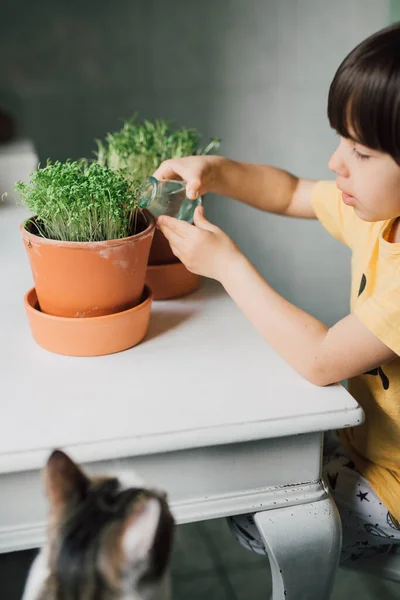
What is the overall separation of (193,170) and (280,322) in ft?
1.08

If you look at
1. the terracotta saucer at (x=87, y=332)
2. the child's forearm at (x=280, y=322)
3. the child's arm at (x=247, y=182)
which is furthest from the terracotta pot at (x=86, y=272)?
the child's arm at (x=247, y=182)

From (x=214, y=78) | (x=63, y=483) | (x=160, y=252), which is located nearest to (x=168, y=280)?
(x=160, y=252)

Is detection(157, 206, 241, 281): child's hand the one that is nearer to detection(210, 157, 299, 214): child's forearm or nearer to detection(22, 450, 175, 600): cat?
detection(210, 157, 299, 214): child's forearm

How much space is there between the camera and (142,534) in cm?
33

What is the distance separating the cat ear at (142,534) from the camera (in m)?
0.33

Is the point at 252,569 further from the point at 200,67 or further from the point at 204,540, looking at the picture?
the point at 200,67

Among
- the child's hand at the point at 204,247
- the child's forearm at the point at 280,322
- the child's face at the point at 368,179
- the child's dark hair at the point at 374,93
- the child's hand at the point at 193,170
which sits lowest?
the child's forearm at the point at 280,322

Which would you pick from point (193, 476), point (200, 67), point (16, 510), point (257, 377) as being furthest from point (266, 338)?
point (200, 67)

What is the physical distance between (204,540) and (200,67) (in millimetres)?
1680

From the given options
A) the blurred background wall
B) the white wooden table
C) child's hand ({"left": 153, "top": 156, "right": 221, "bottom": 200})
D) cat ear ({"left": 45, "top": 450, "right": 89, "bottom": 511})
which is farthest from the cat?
the blurred background wall

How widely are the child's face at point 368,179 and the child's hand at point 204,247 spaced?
6.2 inches

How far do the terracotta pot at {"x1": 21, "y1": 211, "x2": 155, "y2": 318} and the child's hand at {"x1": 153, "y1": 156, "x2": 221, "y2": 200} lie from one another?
8.5 inches

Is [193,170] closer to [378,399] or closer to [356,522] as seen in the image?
[378,399]

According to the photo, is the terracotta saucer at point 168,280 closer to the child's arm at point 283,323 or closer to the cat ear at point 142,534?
the child's arm at point 283,323
